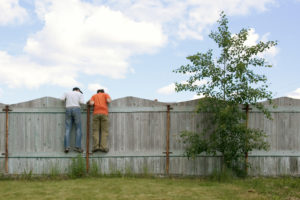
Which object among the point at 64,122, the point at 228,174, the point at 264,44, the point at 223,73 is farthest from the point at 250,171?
the point at 64,122

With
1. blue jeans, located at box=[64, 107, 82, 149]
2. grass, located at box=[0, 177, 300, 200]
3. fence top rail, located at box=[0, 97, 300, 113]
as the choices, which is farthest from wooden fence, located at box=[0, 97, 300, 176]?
grass, located at box=[0, 177, 300, 200]

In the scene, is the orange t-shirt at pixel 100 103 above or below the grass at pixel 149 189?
above

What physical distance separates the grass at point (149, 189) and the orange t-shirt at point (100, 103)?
179 centimetres

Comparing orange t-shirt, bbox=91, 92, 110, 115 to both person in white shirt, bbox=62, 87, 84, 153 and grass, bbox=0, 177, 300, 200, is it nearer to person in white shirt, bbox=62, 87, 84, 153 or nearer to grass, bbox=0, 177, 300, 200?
person in white shirt, bbox=62, 87, 84, 153

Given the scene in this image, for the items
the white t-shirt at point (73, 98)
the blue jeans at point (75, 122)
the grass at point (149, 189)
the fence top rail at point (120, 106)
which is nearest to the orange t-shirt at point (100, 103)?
the fence top rail at point (120, 106)

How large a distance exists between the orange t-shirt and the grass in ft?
5.89

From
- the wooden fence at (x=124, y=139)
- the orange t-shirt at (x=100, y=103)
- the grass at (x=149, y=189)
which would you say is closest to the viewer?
the grass at (x=149, y=189)

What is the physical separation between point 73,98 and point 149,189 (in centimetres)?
336

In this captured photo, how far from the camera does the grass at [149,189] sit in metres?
6.89

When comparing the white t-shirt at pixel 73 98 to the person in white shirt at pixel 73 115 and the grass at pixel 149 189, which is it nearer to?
the person in white shirt at pixel 73 115

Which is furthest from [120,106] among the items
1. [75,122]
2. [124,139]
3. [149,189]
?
[149,189]

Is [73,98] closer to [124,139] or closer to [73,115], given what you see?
[73,115]

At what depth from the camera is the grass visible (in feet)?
22.6

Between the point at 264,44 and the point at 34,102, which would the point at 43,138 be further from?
the point at 264,44
